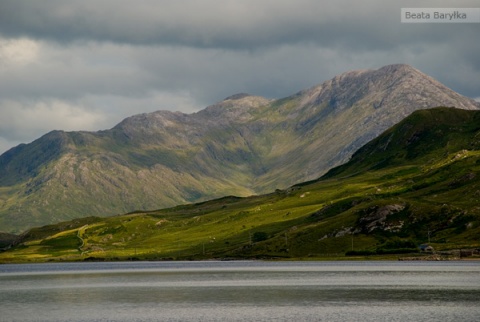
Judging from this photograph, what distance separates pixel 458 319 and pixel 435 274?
94.2m

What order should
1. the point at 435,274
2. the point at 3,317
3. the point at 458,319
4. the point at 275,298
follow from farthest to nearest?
the point at 435,274
the point at 275,298
the point at 3,317
the point at 458,319

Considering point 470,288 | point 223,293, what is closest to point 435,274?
point 470,288

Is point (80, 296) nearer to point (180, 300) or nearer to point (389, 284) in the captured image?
point (180, 300)

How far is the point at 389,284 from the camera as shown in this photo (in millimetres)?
160750

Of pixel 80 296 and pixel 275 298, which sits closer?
pixel 275 298

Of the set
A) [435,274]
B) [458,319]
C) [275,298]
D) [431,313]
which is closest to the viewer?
[458,319]

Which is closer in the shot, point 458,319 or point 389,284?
point 458,319

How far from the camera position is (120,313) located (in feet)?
387

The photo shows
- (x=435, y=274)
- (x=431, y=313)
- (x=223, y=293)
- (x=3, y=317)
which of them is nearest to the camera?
(x=431, y=313)

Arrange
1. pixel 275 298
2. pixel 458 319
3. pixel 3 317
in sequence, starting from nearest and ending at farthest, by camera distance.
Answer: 1. pixel 458 319
2. pixel 3 317
3. pixel 275 298

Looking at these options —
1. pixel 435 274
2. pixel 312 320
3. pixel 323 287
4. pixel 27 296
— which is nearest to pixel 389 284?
pixel 323 287

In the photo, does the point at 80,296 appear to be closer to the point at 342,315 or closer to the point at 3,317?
the point at 3,317

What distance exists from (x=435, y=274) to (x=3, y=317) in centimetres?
11786

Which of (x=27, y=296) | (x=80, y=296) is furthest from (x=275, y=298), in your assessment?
(x=27, y=296)
